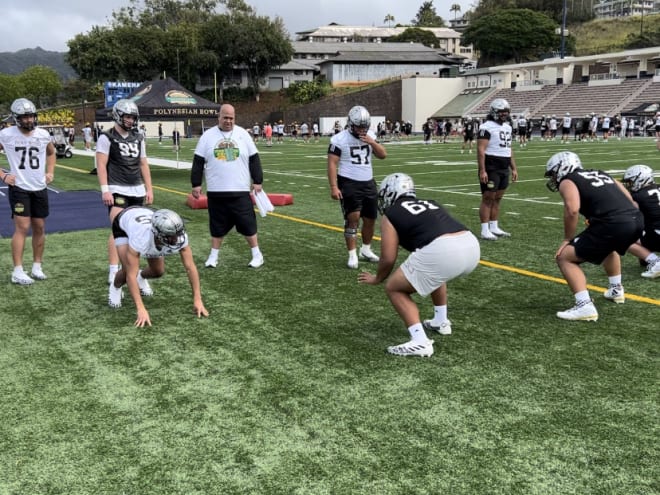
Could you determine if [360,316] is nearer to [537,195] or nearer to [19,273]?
[19,273]

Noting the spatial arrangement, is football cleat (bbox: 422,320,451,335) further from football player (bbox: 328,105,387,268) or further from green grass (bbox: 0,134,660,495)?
football player (bbox: 328,105,387,268)

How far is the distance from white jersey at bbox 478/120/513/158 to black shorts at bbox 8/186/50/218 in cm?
576

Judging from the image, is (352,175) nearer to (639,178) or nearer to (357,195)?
(357,195)

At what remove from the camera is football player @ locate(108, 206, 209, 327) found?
15.6ft

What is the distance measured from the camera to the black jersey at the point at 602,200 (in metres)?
5.12

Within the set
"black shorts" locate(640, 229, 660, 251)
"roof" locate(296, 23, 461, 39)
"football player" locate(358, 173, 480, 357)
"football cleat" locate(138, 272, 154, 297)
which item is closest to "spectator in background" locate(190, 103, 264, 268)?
"football cleat" locate(138, 272, 154, 297)

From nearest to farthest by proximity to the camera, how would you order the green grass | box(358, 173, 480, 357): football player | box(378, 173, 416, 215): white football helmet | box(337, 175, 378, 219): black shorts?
the green grass < box(358, 173, 480, 357): football player < box(378, 173, 416, 215): white football helmet < box(337, 175, 378, 219): black shorts

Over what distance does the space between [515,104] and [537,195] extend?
5086 cm

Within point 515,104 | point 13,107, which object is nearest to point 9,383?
point 13,107

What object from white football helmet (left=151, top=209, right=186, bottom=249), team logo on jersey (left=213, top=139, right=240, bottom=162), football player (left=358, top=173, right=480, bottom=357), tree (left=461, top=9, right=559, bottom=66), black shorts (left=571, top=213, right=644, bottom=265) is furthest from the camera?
tree (left=461, top=9, right=559, bottom=66)

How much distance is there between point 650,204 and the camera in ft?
21.3

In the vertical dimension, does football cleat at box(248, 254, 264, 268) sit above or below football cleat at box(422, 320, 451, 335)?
above

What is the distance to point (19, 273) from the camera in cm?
664

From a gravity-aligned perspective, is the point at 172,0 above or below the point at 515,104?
above
